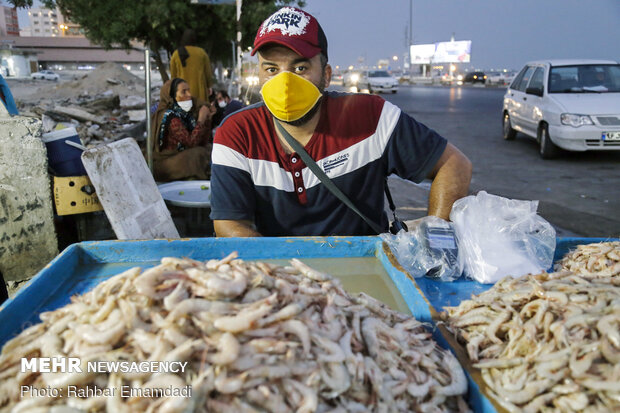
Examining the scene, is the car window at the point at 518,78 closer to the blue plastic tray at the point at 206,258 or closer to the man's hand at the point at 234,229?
the blue plastic tray at the point at 206,258

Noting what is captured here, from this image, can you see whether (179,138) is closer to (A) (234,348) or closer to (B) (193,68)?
(B) (193,68)

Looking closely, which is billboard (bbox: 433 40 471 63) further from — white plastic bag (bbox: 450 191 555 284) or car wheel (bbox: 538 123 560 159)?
white plastic bag (bbox: 450 191 555 284)

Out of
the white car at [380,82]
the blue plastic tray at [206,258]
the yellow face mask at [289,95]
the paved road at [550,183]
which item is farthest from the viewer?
the white car at [380,82]

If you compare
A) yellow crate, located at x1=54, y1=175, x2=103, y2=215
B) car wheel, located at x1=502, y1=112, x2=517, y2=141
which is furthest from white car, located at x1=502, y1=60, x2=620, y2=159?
yellow crate, located at x1=54, y1=175, x2=103, y2=215

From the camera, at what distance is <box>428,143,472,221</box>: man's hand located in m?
2.94

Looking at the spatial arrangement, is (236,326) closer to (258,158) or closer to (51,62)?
(258,158)

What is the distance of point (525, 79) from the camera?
1194 cm

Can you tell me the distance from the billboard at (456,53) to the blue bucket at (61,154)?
92.8m

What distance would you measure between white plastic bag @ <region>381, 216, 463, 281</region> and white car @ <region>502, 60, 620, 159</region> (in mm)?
8654

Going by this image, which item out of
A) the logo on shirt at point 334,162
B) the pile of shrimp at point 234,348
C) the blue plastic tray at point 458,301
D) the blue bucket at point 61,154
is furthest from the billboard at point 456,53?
the pile of shrimp at point 234,348

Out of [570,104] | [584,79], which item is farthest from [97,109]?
[584,79]

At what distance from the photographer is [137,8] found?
2088 centimetres

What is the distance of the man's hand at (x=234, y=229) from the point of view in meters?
2.79

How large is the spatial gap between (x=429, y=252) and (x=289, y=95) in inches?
48.5
